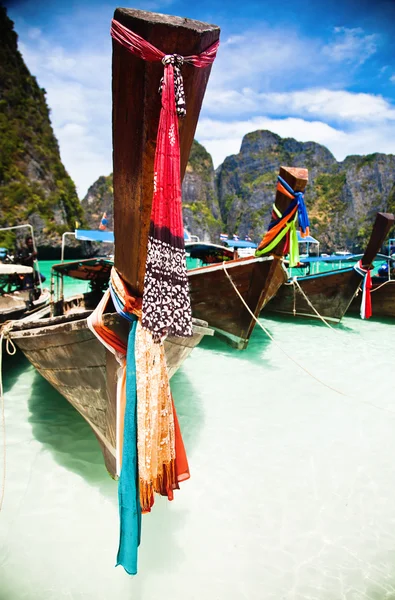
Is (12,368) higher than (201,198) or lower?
lower

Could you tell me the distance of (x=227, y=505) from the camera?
10.2ft

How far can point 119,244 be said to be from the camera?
2396 mm

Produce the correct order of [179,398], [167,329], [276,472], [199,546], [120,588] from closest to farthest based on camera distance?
[167,329] < [120,588] < [199,546] < [276,472] < [179,398]

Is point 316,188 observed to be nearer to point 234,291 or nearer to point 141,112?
point 234,291

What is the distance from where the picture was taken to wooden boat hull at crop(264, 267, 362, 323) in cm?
916

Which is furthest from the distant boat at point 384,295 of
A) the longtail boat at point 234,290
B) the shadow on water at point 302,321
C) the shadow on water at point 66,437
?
the shadow on water at point 66,437

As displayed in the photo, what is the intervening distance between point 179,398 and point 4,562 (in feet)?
9.41

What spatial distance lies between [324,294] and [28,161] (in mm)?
42764

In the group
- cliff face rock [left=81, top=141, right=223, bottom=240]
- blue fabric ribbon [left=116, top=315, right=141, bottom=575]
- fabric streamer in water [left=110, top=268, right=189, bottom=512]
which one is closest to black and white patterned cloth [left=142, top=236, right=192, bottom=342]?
fabric streamer in water [left=110, top=268, right=189, bottom=512]

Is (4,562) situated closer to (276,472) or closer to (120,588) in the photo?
(120,588)

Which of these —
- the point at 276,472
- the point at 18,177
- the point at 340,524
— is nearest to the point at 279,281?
the point at 276,472

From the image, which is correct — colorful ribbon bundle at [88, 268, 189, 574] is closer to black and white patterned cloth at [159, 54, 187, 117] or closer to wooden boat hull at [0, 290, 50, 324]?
black and white patterned cloth at [159, 54, 187, 117]

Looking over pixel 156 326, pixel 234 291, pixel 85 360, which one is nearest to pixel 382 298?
pixel 234 291

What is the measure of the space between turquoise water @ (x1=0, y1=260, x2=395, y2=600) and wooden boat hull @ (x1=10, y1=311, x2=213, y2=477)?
655mm
